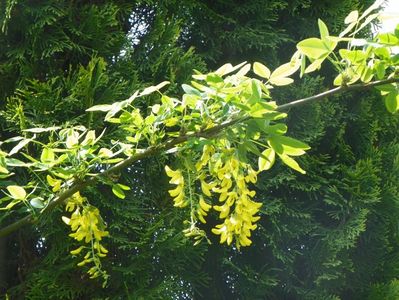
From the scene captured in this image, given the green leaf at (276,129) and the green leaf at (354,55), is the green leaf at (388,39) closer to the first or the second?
the green leaf at (354,55)

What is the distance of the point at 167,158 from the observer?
320 cm

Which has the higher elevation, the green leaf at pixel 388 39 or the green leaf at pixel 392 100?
the green leaf at pixel 388 39

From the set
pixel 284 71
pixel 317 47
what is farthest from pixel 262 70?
pixel 317 47

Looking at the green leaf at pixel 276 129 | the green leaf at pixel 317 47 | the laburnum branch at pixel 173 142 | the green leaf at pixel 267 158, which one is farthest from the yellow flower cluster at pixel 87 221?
the green leaf at pixel 317 47

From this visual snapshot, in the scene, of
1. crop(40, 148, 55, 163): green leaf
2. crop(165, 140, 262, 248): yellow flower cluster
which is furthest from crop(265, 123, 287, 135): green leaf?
crop(40, 148, 55, 163): green leaf

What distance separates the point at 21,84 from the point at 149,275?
3.32 ft

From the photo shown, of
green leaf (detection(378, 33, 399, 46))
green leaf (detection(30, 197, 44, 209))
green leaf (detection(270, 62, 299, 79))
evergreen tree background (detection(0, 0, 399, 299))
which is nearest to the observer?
green leaf (detection(378, 33, 399, 46))

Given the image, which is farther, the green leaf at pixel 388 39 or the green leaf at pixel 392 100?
the green leaf at pixel 392 100

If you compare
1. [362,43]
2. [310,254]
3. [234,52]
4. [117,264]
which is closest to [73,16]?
[234,52]

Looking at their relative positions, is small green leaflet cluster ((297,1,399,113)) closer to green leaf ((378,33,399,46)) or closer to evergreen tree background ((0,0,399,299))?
green leaf ((378,33,399,46))

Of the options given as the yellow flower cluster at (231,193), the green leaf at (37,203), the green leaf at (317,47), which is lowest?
the yellow flower cluster at (231,193)

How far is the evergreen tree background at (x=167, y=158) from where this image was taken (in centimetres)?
304

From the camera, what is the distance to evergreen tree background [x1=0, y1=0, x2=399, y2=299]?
3.04m

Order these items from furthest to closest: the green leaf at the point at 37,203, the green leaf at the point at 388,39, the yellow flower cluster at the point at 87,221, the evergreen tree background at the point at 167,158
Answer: the evergreen tree background at the point at 167,158 < the yellow flower cluster at the point at 87,221 < the green leaf at the point at 37,203 < the green leaf at the point at 388,39
